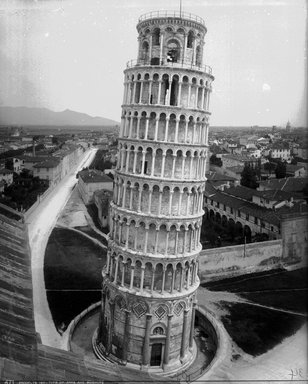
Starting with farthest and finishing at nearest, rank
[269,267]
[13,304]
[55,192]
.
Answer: [55,192], [269,267], [13,304]

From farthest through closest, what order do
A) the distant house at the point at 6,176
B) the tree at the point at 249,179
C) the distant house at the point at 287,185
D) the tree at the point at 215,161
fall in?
the tree at the point at 215,161 < the tree at the point at 249,179 < the distant house at the point at 6,176 < the distant house at the point at 287,185

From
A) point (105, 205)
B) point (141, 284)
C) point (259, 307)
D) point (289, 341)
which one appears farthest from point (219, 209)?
point (141, 284)

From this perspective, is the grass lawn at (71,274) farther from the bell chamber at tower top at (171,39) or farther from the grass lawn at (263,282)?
the bell chamber at tower top at (171,39)

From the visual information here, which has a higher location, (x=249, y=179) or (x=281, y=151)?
(x=281, y=151)

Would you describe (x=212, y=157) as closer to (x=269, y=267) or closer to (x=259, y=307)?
(x=269, y=267)

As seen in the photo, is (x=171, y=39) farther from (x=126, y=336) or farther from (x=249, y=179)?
(x=249, y=179)

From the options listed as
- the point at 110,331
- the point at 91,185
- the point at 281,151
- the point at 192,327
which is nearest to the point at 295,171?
the point at 281,151

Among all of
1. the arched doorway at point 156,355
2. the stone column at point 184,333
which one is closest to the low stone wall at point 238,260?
the stone column at point 184,333
